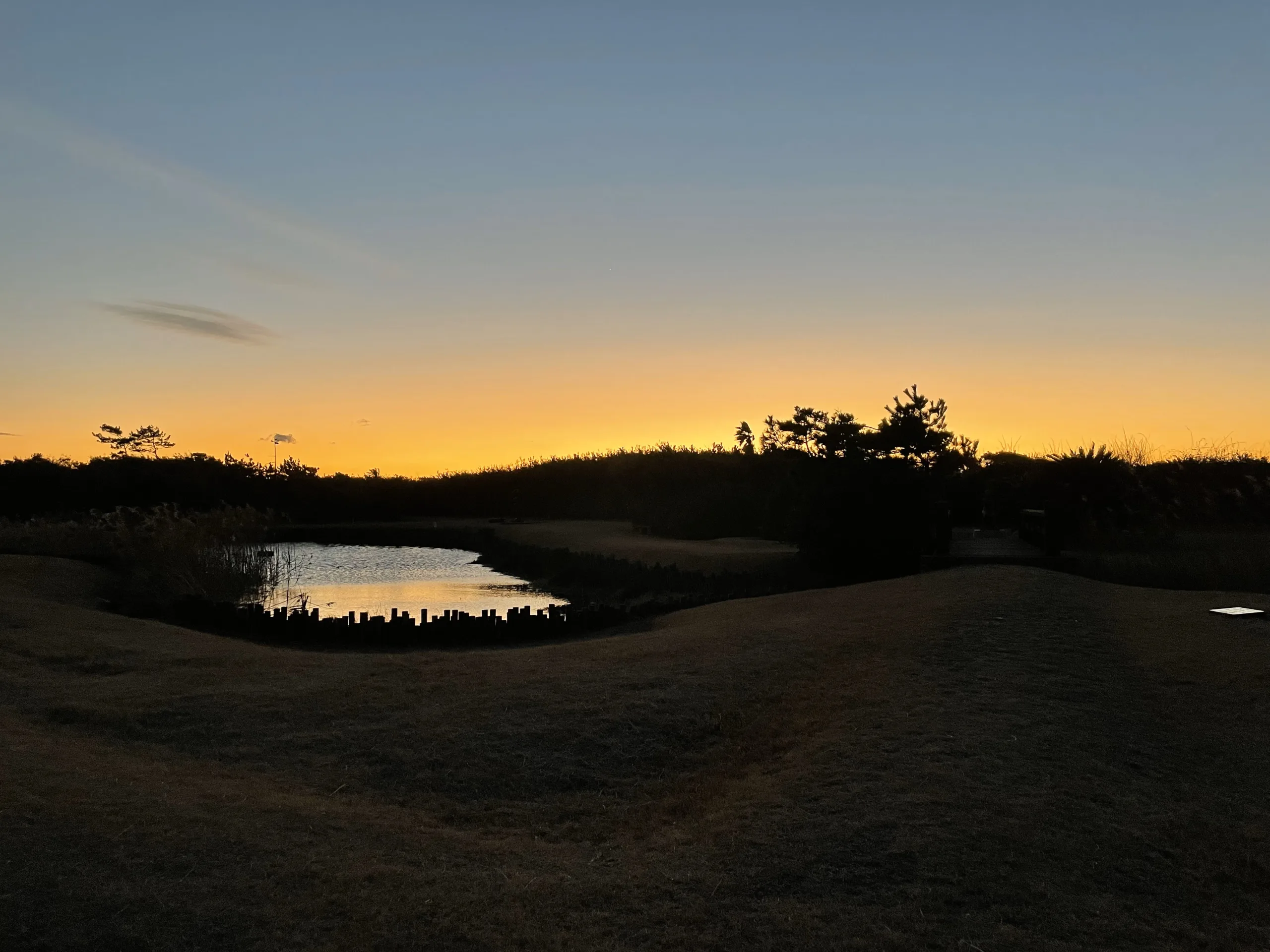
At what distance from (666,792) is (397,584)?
60.8 feet

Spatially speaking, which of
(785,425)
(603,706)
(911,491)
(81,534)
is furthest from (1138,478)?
(81,534)

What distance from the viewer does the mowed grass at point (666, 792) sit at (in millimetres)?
4371

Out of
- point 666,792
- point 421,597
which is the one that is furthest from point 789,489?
point 666,792

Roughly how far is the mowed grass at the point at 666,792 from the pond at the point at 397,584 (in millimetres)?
7177

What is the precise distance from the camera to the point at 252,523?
2244 cm

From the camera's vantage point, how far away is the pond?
64.0 feet

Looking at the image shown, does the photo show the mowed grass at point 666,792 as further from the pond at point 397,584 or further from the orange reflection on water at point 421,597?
the orange reflection on water at point 421,597

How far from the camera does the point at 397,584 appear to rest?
78.9 feet

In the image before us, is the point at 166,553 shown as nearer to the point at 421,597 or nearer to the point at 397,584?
the point at 421,597

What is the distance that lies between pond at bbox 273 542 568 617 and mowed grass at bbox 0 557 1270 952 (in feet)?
23.5

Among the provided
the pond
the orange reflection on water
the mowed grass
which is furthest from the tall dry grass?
the mowed grass

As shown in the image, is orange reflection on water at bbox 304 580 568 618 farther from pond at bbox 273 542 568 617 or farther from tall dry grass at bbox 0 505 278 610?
tall dry grass at bbox 0 505 278 610

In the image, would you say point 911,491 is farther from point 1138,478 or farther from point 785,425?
point 785,425

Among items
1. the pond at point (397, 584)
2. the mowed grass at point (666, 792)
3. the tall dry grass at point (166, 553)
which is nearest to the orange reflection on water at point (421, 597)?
the pond at point (397, 584)
